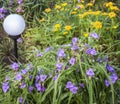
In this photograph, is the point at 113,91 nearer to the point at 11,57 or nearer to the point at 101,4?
the point at 11,57

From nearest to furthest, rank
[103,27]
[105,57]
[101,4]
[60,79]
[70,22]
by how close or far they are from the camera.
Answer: [60,79] < [105,57] < [103,27] < [70,22] < [101,4]

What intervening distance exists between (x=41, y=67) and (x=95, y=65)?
0.48 meters

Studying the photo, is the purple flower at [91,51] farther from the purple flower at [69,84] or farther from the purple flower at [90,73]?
the purple flower at [69,84]

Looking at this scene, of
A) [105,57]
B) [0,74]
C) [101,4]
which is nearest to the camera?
[105,57]

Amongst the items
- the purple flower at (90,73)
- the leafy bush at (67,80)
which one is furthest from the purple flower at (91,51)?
the purple flower at (90,73)

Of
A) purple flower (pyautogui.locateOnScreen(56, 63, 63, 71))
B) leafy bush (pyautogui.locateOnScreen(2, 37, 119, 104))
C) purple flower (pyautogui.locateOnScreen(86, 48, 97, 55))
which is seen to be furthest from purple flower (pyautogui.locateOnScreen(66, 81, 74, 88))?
purple flower (pyautogui.locateOnScreen(86, 48, 97, 55))

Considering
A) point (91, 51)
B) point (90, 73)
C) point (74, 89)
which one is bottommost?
point (74, 89)

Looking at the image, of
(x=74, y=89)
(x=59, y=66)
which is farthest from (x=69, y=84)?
(x=59, y=66)

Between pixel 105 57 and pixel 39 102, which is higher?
pixel 105 57

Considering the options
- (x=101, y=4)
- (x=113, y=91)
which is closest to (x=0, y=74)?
(x=113, y=91)

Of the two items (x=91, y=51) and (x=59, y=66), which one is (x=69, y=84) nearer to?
(x=59, y=66)

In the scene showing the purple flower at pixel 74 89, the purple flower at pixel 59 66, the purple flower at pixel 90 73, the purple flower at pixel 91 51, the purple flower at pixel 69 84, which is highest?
the purple flower at pixel 91 51

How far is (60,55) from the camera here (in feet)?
9.89

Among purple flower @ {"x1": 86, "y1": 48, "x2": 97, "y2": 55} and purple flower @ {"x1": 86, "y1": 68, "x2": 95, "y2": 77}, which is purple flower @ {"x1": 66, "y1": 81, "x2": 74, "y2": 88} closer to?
purple flower @ {"x1": 86, "y1": 68, "x2": 95, "y2": 77}
